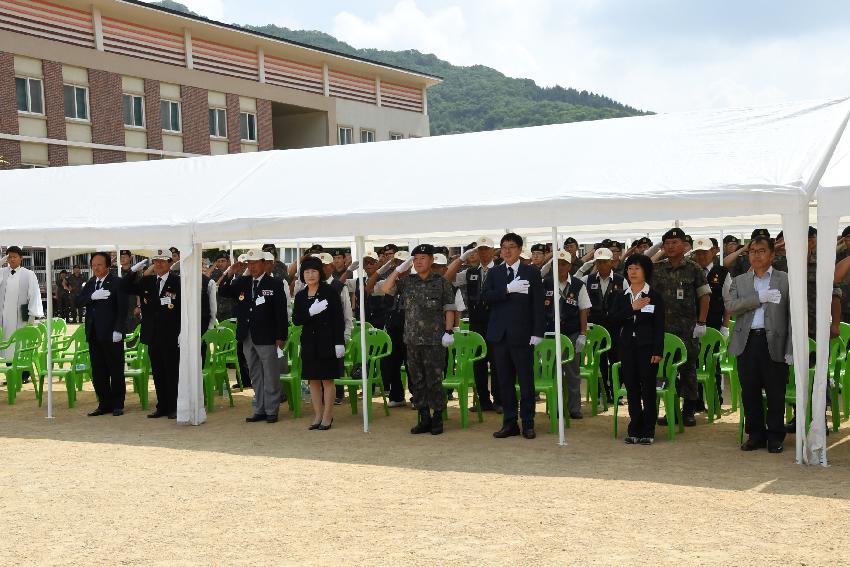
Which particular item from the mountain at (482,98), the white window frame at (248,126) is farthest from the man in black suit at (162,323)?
the mountain at (482,98)

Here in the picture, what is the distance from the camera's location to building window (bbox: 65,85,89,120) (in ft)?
105

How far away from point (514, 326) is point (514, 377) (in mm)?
528

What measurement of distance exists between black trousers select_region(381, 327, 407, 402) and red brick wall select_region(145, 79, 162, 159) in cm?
2605

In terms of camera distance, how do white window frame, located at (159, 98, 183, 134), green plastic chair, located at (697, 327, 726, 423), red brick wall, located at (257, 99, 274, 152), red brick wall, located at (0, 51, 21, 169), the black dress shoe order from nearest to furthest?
the black dress shoe
green plastic chair, located at (697, 327, 726, 423)
red brick wall, located at (0, 51, 21, 169)
white window frame, located at (159, 98, 183, 134)
red brick wall, located at (257, 99, 274, 152)

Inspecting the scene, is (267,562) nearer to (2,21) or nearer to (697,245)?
(697,245)

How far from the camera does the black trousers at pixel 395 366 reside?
1081 cm

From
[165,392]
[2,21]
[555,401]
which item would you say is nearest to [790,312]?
[555,401]

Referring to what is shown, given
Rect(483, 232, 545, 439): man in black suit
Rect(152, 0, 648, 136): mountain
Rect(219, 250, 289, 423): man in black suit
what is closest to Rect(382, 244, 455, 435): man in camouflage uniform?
Rect(483, 232, 545, 439): man in black suit

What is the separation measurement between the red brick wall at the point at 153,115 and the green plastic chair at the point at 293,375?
85.0 ft

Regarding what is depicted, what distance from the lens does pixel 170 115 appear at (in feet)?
117

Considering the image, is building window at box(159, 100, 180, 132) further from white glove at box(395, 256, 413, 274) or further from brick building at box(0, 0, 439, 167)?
white glove at box(395, 256, 413, 274)

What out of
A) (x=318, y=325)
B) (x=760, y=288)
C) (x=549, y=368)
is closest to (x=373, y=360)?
(x=318, y=325)

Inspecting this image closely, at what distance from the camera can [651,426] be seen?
8.20 metres

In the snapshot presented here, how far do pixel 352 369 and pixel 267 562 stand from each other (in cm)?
550
